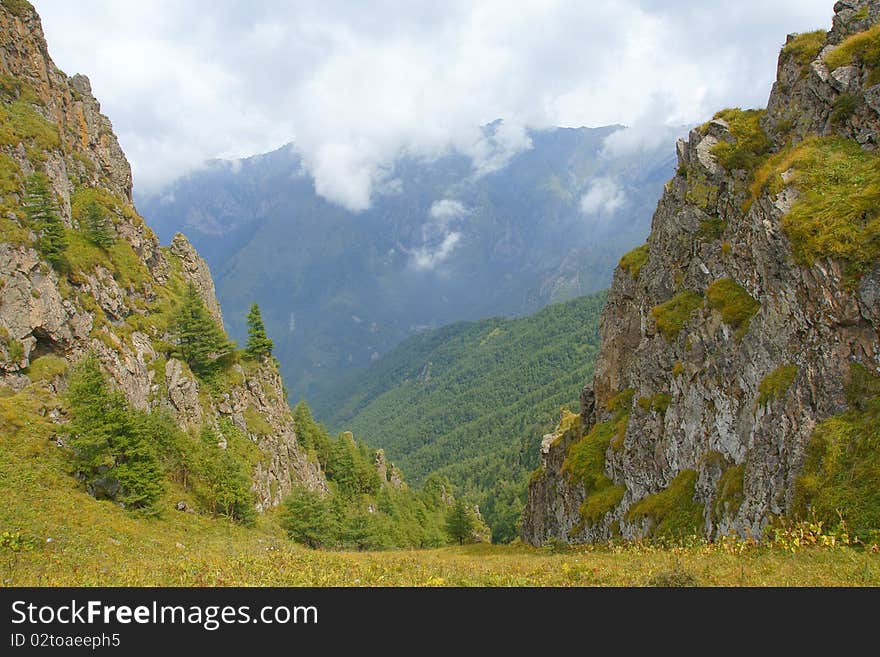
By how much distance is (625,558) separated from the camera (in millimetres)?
16531

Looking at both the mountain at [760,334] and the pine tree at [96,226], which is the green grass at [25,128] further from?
the mountain at [760,334]

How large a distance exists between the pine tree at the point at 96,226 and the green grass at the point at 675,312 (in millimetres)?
60849

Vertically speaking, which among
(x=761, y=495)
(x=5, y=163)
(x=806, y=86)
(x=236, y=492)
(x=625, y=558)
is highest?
(x=5, y=163)

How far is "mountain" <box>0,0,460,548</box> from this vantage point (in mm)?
30266

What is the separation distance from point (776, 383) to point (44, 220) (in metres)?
62.3

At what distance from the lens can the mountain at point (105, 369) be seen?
30.3 m

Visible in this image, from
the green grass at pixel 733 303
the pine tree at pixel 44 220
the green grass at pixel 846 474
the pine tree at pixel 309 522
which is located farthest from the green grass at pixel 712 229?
the pine tree at pixel 44 220

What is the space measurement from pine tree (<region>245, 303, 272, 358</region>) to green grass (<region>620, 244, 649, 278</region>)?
49787 mm

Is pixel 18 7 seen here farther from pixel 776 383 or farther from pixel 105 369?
pixel 776 383

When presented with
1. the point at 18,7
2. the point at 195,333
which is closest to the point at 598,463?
the point at 195,333
